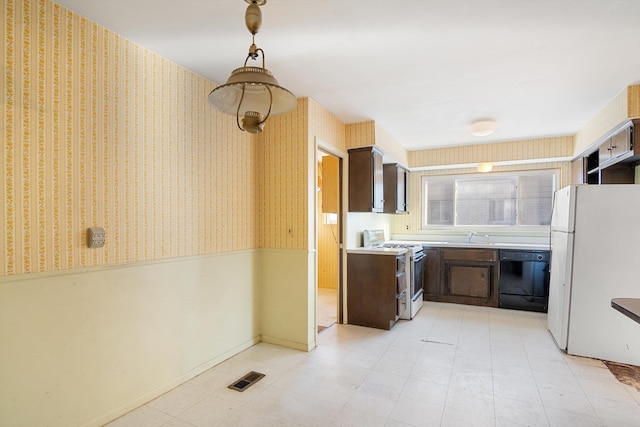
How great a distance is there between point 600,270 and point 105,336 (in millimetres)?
3934

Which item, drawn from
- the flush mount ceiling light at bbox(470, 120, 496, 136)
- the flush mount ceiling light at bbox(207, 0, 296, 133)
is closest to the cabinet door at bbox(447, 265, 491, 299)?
the flush mount ceiling light at bbox(470, 120, 496, 136)

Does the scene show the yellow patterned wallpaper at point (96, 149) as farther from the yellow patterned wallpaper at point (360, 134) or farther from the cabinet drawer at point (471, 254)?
the cabinet drawer at point (471, 254)

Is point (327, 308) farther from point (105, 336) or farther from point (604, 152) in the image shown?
point (604, 152)

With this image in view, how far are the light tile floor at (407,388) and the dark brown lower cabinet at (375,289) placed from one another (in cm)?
33

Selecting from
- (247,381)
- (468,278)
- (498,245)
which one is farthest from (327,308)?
(498,245)

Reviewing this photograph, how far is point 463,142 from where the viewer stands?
15.7 feet

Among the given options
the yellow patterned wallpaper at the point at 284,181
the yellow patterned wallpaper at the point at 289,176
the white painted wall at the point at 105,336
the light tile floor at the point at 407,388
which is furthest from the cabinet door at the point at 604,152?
the white painted wall at the point at 105,336

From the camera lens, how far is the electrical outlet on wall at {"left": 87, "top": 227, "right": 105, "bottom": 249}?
191 centimetres

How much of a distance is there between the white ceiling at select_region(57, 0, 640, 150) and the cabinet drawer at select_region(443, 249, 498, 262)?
2.05m

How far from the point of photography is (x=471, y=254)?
186 inches

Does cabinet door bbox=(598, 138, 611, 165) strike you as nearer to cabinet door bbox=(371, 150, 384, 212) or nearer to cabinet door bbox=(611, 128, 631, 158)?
cabinet door bbox=(611, 128, 631, 158)

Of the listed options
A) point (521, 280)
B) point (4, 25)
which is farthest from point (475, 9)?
point (521, 280)

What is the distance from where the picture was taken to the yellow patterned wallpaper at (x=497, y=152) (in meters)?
4.42

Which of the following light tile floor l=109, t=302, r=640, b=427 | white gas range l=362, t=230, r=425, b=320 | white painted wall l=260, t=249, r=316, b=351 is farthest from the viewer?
white gas range l=362, t=230, r=425, b=320
